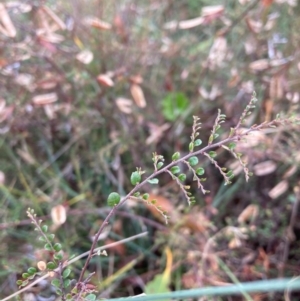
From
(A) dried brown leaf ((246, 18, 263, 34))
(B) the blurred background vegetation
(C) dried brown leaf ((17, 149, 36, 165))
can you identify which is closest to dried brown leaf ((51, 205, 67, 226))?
(B) the blurred background vegetation

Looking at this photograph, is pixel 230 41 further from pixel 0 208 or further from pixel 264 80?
pixel 0 208

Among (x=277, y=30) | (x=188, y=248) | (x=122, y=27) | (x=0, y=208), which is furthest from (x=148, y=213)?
(x=277, y=30)

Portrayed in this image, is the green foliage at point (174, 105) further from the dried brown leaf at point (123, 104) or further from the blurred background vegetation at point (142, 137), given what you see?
the dried brown leaf at point (123, 104)

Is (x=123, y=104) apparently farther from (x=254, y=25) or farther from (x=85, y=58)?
(x=254, y=25)

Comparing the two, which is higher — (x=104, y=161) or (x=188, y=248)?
(x=104, y=161)

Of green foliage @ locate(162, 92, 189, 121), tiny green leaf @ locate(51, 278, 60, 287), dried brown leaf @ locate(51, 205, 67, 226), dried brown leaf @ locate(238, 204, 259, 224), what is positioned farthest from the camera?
green foliage @ locate(162, 92, 189, 121)

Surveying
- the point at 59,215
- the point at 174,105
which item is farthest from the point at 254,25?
the point at 59,215

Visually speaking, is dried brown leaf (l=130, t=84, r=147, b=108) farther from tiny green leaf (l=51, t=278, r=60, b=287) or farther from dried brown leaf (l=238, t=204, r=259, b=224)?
tiny green leaf (l=51, t=278, r=60, b=287)

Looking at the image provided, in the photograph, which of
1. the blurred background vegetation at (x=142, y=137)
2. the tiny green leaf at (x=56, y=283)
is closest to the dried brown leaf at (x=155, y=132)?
the blurred background vegetation at (x=142, y=137)
